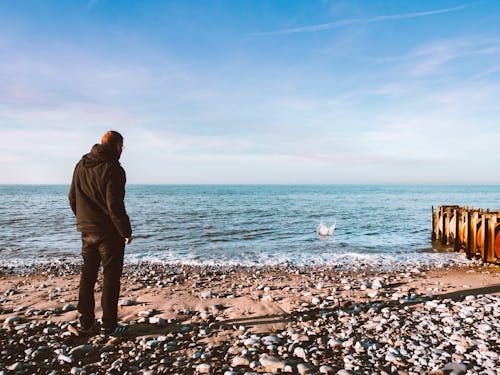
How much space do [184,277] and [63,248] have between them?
9.57m

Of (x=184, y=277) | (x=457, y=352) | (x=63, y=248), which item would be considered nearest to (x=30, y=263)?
(x=63, y=248)

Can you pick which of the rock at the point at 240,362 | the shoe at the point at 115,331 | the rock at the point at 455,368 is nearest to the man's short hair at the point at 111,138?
the shoe at the point at 115,331

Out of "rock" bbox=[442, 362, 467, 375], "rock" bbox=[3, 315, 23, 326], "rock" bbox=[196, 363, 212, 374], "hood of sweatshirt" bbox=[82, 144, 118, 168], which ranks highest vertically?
"hood of sweatshirt" bbox=[82, 144, 118, 168]

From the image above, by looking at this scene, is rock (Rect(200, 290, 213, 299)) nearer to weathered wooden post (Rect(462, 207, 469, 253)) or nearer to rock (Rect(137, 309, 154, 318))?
rock (Rect(137, 309, 154, 318))

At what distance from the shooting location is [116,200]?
17.0 ft

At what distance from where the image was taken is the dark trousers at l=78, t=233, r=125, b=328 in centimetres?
543

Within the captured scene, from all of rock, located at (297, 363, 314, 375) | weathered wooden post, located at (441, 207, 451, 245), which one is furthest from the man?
weathered wooden post, located at (441, 207, 451, 245)

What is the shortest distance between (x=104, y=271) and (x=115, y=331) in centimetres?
110

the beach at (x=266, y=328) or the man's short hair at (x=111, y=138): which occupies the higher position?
the man's short hair at (x=111, y=138)

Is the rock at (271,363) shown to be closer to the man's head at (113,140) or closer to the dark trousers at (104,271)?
the dark trousers at (104,271)

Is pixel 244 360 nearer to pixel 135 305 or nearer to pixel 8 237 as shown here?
pixel 135 305

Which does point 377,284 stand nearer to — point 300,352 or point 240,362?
point 300,352

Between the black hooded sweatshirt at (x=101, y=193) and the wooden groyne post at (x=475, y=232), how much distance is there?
1320 centimetres

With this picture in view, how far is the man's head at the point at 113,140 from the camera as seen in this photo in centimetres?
542
